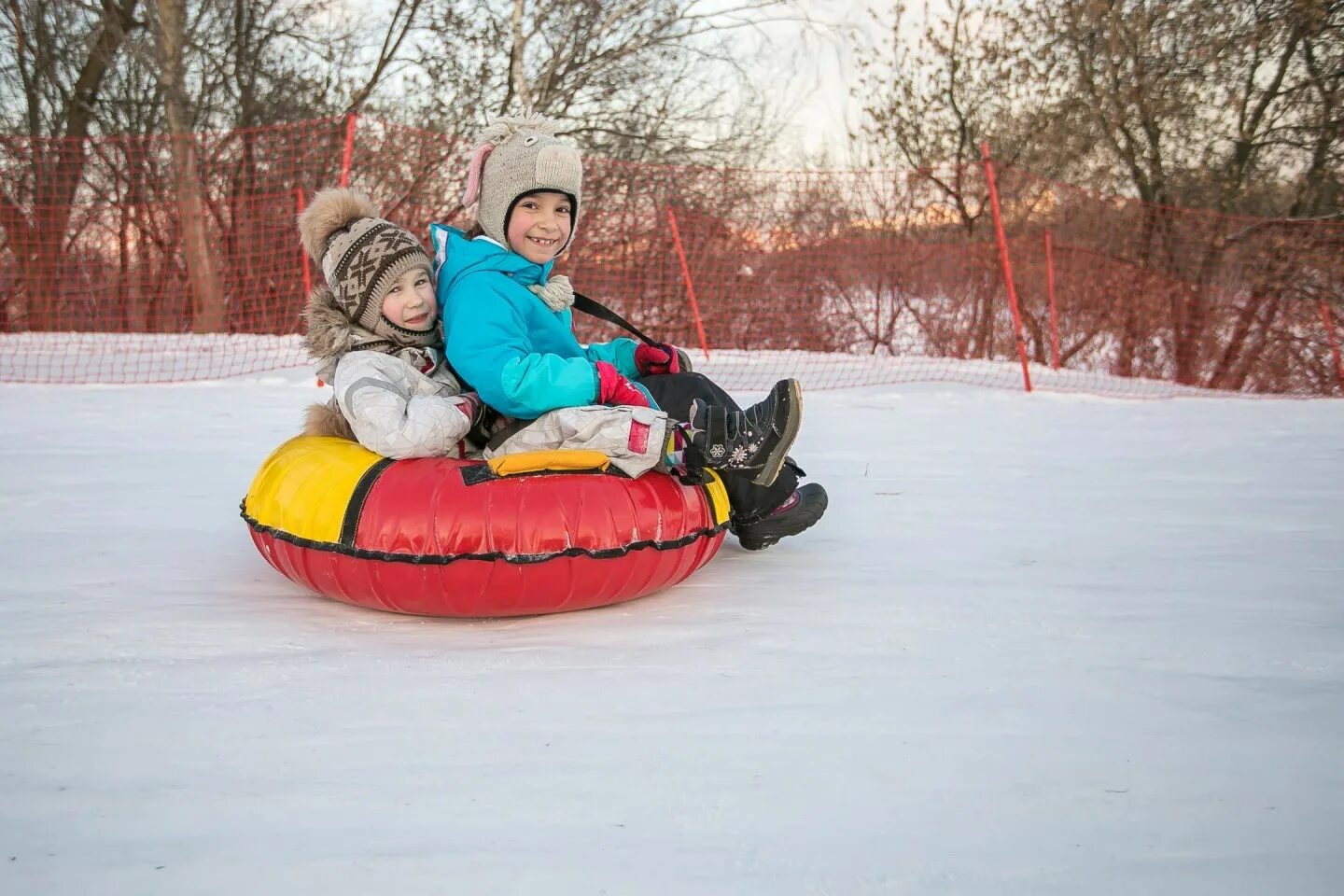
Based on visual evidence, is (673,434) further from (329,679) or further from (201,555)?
(201,555)

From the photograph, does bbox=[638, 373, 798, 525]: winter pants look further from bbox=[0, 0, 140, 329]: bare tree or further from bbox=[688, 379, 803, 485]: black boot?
bbox=[0, 0, 140, 329]: bare tree

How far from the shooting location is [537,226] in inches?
116

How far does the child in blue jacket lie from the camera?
263cm

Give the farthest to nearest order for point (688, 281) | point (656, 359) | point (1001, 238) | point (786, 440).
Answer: point (688, 281)
point (1001, 238)
point (656, 359)
point (786, 440)

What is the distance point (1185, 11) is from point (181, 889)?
12861 millimetres

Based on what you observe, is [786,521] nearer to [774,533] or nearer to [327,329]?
[774,533]

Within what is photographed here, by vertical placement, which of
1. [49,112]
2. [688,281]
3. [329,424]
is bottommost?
[329,424]

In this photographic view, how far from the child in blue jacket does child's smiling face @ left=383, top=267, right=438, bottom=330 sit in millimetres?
50

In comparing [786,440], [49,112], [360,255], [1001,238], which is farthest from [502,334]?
[49,112]

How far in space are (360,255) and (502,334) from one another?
426 millimetres

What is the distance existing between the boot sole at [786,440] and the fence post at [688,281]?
7.18 meters

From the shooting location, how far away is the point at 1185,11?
11.4 metres

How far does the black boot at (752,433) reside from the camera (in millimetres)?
2627

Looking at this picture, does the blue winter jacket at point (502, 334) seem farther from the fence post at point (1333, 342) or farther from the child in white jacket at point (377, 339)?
the fence post at point (1333, 342)
